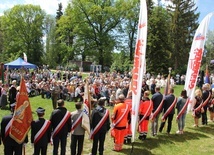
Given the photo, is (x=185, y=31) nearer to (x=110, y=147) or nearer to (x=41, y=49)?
(x=41, y=49)

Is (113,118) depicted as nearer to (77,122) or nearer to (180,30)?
(77,122)

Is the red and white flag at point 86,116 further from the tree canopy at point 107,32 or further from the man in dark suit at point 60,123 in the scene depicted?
the tree canopy at point 107,32

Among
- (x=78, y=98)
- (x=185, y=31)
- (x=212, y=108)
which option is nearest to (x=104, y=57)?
(x=185, y=31)

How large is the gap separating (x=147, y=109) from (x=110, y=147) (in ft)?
6.57

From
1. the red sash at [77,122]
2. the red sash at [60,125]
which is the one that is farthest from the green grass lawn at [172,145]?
the red sash at [60,125]

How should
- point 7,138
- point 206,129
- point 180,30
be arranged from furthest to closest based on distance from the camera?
point 180,30 < point 206,129 < point 7,138

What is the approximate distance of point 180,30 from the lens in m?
47.9

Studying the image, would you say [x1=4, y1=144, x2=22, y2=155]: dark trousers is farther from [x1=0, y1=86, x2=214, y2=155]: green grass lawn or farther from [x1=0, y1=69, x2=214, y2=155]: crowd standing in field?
[x1=0, y1=86, x2=214, y2=155]: green grass lawn

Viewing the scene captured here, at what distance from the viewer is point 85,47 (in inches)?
2109

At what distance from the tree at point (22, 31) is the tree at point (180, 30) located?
3126cm

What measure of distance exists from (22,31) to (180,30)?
116 ft

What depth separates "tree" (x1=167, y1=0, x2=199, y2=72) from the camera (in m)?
47.7

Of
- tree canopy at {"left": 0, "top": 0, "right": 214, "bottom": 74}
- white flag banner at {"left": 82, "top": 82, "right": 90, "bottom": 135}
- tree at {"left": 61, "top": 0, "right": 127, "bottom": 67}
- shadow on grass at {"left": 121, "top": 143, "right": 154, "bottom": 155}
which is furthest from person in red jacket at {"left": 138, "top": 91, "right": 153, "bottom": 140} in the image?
tree at {"left": 61, "top": 0, "right": 127, "bottom": 67}

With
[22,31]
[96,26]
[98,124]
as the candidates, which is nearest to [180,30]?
[96,26]
